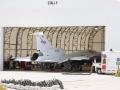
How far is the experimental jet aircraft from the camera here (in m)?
45.1

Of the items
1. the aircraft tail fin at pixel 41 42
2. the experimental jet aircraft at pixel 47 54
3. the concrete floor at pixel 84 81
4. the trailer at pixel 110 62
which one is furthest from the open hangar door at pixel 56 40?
the concrete floor at pixel 84 81

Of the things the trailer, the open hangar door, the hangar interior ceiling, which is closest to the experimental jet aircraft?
the open hangar door

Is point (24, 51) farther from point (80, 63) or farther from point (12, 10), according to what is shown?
point (12, 10)

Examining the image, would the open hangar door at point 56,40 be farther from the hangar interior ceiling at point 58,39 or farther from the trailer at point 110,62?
the trailer at point 110,62

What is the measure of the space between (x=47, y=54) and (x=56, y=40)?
963cm

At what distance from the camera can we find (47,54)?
151 ft

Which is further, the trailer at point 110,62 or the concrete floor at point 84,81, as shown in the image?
the trailer at point 110,62

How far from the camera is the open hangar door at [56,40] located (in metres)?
51.6

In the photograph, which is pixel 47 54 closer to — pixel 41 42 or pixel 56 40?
pixel 41 42

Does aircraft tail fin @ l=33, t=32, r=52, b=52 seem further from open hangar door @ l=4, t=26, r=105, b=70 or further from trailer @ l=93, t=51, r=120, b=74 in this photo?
trailer @ l=93, t=51, r=120, b=74

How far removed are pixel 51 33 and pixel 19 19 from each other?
11924mm

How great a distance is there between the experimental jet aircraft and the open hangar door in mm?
3456

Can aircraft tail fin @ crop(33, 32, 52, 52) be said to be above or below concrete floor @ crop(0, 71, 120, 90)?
above

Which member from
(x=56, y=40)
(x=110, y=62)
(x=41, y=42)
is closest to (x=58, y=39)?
(x=56, y=40)
